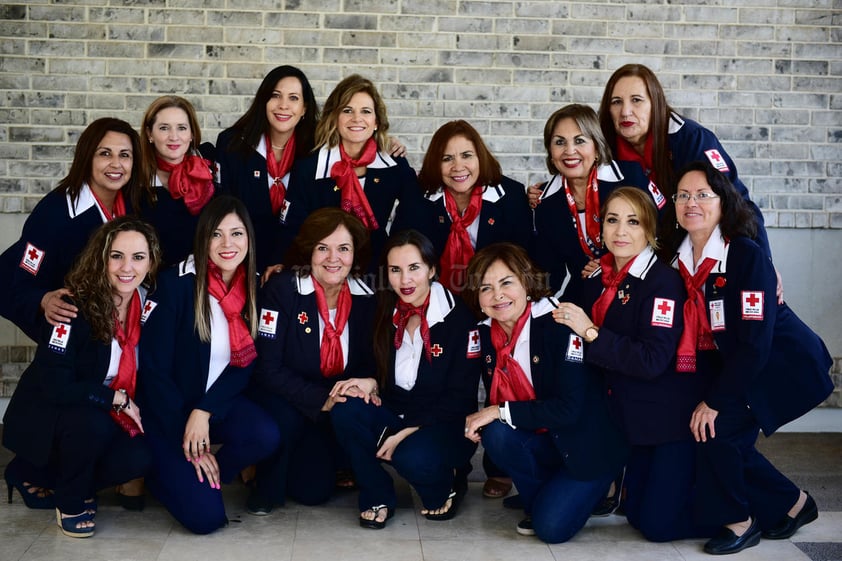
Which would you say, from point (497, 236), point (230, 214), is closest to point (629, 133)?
point (497, 236)

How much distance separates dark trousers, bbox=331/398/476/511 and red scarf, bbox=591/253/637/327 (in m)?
0.68

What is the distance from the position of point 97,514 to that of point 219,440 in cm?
51

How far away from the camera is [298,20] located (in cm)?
501

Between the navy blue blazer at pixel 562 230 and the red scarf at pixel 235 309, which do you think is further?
the navy blue blazer at pixel 562 230

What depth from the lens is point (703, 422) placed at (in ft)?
10.8

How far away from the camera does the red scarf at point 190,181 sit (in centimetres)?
388

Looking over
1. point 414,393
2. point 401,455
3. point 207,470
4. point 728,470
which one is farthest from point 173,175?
point 728,470

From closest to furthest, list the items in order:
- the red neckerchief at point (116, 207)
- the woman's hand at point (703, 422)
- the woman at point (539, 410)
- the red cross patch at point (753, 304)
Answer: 1. the red cross patch at point (753, 304)
2. the woman's hand at point (703, 422)
3. the woman at point (539, 410)
4. the red neckerchief at point (116, 207)

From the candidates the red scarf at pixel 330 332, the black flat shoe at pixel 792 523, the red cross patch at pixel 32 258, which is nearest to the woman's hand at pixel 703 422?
the black flat shoe at pixel 792 523

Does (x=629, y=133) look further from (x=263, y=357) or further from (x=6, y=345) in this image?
(x=6, y=345)

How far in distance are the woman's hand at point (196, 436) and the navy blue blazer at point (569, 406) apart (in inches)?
43.2

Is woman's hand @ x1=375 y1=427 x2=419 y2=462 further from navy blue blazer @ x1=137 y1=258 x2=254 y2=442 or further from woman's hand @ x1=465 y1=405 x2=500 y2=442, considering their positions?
navy blue blazer @ x1=137 y1=258 x2=254 y2=442

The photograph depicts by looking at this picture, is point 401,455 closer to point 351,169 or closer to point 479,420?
A: point 479,420

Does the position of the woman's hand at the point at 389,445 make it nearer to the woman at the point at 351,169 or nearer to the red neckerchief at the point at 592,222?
the woman at the point at 351,169
